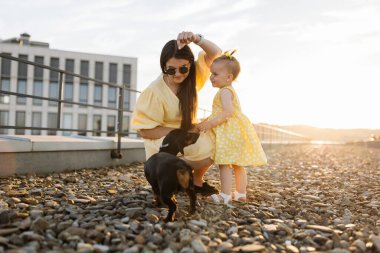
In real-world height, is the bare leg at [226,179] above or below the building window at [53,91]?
below

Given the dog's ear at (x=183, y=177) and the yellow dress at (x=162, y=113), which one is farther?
the yellow dress at (x=162, y=113)

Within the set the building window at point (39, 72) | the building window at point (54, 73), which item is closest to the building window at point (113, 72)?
the building window at point (54, 73)

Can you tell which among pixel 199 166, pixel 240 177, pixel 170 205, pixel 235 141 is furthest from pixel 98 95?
pixel 170 205

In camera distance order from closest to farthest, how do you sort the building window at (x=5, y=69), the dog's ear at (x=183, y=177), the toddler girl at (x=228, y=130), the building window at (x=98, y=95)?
the dog's ear at (x=183, y=177)
the toddler girl at (x=228, y=130)
the building window at (x=5, y=69)
the building window at (x=98, y=95)

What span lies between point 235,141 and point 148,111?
85cm

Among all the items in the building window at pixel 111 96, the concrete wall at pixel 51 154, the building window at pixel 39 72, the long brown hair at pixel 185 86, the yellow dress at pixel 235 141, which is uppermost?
the building window at pixel 39 72

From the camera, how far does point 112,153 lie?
6.70 meters

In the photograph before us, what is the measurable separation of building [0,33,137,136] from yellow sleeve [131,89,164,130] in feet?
145

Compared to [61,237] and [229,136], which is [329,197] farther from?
[61,237]

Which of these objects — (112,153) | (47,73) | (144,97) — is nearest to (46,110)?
(47,73)

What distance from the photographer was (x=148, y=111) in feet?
11.5

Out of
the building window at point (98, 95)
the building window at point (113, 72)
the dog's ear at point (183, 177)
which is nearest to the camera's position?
the dog's ear at point (183, 177)

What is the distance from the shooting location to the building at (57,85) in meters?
48.5

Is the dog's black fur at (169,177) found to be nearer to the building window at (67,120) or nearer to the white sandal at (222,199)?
the white sandal at (222,199)
